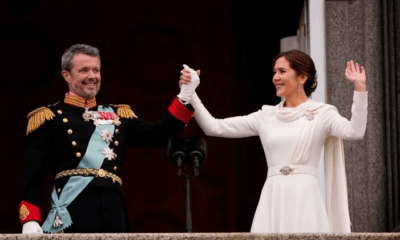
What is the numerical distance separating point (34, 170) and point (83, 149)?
259mm

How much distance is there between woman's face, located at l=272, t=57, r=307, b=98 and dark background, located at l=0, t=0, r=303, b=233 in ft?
6.41

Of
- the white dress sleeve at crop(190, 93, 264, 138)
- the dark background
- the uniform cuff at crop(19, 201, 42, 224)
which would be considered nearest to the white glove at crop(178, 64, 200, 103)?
the white dress sleeve at crop(190, 93, 264, 138)

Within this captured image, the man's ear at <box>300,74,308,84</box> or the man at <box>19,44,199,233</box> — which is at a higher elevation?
the man's ear at <box>300,74,308,84</box>

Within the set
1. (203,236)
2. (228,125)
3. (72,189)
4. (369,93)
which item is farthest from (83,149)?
(369,93)

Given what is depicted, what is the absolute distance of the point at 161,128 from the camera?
4.38 m

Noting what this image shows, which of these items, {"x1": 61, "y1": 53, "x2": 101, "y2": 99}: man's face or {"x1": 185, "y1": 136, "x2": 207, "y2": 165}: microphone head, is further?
{"x1": 61, "y1": 53, "x2": 101, "y2": 99}: man's face

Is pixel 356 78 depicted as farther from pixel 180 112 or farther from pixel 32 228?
pixel 32 228

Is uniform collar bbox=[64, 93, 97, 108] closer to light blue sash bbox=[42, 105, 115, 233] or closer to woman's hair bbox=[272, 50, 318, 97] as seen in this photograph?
light blue sash bbox=[42, 105, 115, 233]

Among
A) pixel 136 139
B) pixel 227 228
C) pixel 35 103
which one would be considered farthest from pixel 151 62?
pixel 136 139

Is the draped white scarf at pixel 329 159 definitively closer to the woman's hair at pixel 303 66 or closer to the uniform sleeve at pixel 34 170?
the woman's hair at pixel 303 66

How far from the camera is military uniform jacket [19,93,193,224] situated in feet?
13.8

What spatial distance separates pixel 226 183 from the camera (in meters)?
6.59

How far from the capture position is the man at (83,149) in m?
4.17

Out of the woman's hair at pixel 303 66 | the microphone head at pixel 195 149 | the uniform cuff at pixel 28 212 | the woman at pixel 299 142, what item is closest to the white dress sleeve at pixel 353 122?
the woman at pixel 299 142
